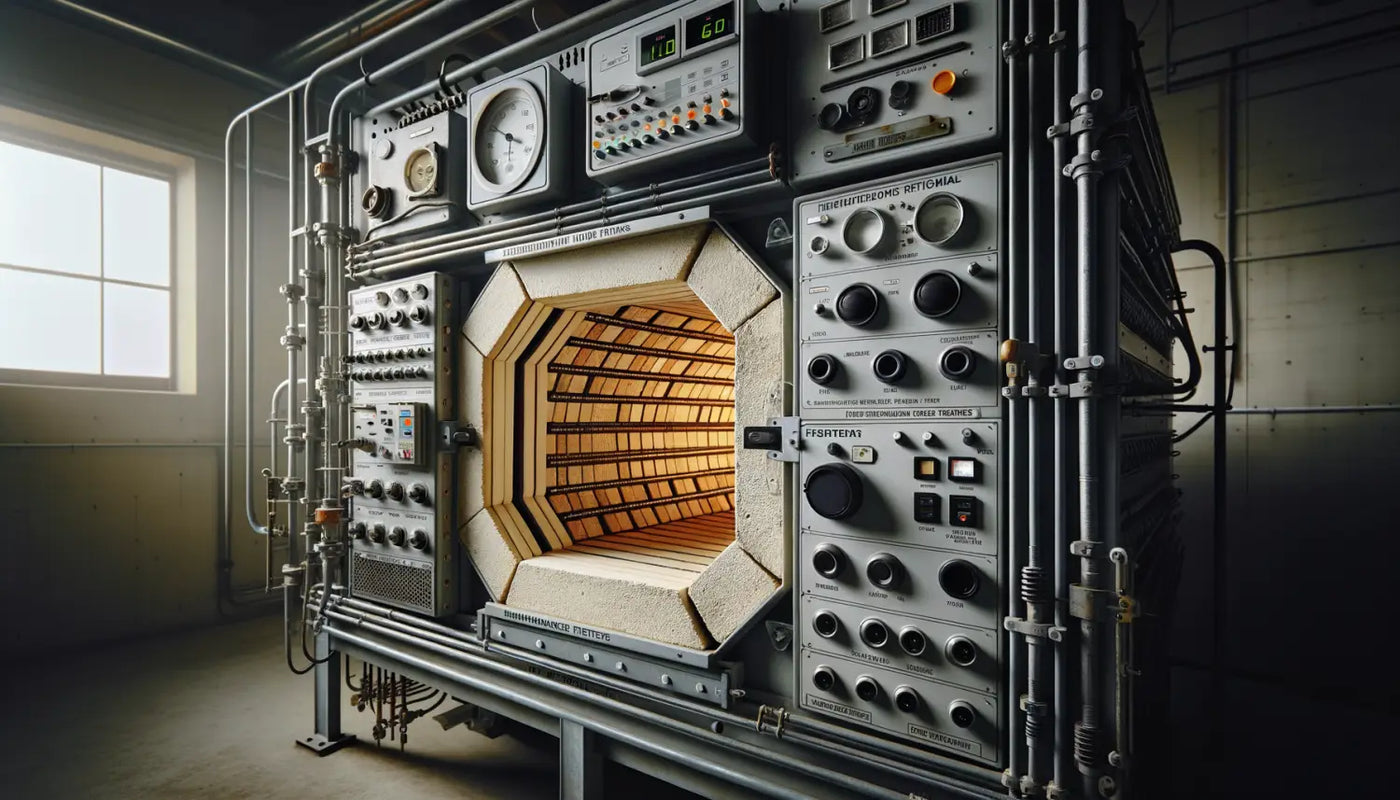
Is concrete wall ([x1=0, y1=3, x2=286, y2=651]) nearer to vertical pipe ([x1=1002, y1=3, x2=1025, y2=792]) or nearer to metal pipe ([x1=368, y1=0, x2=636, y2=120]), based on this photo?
metal pipe ([x1=368, y1=0, x2=636, y2=120])

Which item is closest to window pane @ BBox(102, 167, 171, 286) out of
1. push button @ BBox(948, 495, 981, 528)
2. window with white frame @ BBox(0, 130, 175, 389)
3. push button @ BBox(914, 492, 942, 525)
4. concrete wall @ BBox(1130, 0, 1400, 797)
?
window with white frame @ BBox(0, 130, 175, 389)

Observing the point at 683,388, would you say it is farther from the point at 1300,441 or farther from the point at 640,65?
the point at 1300,441

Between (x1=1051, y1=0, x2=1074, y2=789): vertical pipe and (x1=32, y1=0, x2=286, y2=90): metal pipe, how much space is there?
241 inches

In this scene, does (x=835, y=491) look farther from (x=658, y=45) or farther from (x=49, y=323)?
(x=49, y=323)

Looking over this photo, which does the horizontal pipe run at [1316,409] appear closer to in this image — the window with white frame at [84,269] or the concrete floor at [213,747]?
the concrete floor at [213,747]

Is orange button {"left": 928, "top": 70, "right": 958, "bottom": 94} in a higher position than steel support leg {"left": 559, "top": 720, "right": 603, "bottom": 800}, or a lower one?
higher

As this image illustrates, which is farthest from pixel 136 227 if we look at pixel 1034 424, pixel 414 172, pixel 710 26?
pixel 1034 424

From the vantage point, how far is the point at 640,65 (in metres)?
2.71

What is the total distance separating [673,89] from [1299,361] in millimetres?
4750

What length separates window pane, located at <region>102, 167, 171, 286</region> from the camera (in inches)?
222

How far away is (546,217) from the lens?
3043mm

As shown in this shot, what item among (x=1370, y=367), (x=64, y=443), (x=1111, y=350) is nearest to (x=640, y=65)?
(x=1111, y=350)

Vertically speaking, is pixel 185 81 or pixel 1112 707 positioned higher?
→ pixel 185 81

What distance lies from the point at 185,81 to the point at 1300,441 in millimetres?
8890
